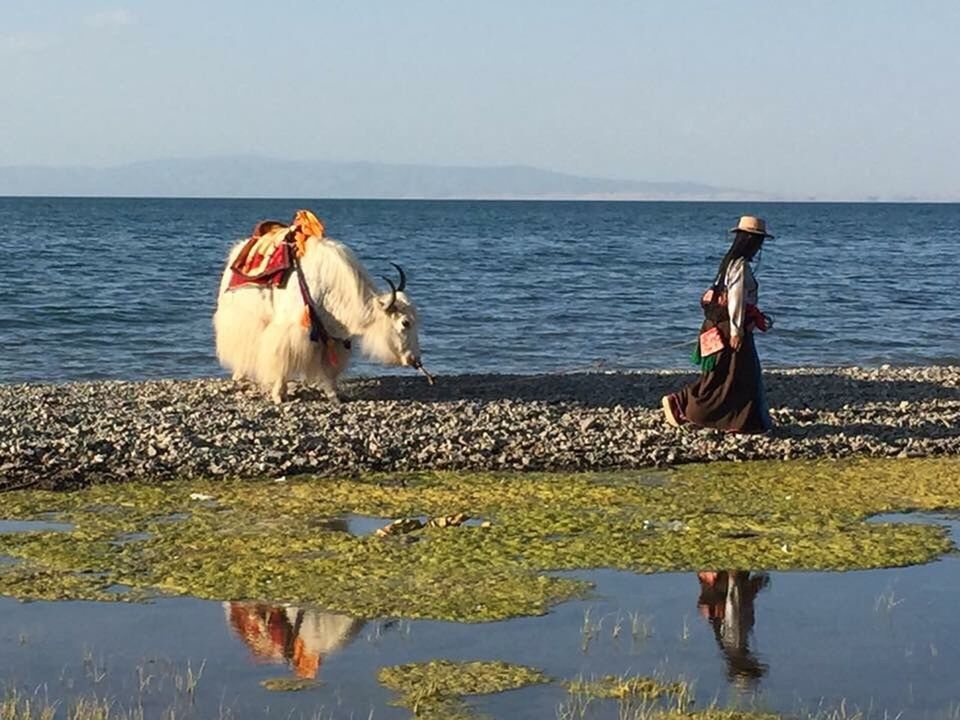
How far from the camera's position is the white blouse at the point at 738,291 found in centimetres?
908

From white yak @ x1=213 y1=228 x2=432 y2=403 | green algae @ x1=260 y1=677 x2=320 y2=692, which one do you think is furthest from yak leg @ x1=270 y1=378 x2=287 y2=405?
green algae @ x1=260 y1=677 x2=320 y2=692

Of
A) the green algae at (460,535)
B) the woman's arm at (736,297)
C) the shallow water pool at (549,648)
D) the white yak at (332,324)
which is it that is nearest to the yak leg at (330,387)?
the white yak at (332,324)

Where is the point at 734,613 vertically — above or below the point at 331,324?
below

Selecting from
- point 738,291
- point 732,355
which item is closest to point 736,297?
point 738,291

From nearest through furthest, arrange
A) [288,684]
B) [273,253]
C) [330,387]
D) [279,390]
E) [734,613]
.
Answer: [288,684]
[734,613]
[279,390]
[330,387]
[273,253]

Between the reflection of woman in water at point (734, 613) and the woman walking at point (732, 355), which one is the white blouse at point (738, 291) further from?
the reflection of woman in water at point (734, 613)

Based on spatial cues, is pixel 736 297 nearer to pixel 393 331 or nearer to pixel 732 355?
pixel 732 355

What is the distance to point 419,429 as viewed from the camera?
30.8 feet

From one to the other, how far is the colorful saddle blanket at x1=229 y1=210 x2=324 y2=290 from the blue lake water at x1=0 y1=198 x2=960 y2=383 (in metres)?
2.29

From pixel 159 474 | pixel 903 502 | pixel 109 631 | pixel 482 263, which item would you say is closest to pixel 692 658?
pixel 109 631

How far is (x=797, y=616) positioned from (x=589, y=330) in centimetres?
1558

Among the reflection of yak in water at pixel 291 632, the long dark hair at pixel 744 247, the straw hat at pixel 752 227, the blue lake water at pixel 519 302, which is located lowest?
the blue lake water at pixel 519 302

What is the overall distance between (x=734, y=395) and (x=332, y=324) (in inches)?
123

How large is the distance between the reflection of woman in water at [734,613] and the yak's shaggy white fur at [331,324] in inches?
202
